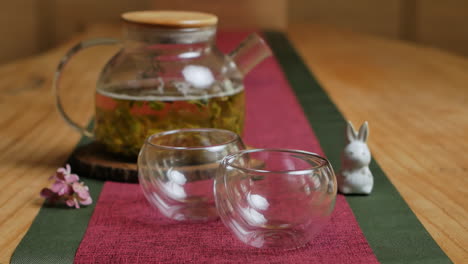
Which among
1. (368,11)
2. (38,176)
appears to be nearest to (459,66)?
(38,176)

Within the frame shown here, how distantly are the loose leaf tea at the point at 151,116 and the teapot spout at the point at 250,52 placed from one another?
10 centimetres

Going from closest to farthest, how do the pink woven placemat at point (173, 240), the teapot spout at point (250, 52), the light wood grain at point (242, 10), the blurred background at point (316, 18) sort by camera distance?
1. the pink woven placemat at point (173, 240)
2. the teapot spout at point (250, 52)
3. the light wood grain at point (242, 10)
4. the blurred background at point (316, 18)

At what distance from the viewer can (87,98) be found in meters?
1.31

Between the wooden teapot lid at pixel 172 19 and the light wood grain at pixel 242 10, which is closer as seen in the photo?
the wooden teapot lid at pixel 172 19

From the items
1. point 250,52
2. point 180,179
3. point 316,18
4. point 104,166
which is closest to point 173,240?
point 180,179

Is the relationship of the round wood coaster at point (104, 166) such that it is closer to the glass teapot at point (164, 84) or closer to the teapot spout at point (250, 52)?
the glass teapot at point (164, 84)

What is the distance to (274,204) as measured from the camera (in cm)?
56

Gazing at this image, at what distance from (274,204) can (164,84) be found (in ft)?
0.91

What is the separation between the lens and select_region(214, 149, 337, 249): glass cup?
0.55 m

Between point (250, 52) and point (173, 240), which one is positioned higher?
point (250, 52)

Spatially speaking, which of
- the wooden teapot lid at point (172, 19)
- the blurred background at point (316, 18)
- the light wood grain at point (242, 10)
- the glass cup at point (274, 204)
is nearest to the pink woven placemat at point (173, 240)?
the glass cup at point (274, 204)

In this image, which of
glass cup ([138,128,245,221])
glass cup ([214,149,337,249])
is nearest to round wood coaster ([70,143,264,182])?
glass cup ([138,128,245,221])

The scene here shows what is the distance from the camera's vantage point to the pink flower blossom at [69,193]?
2.21ft

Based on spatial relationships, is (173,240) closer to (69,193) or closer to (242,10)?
(69,193)
